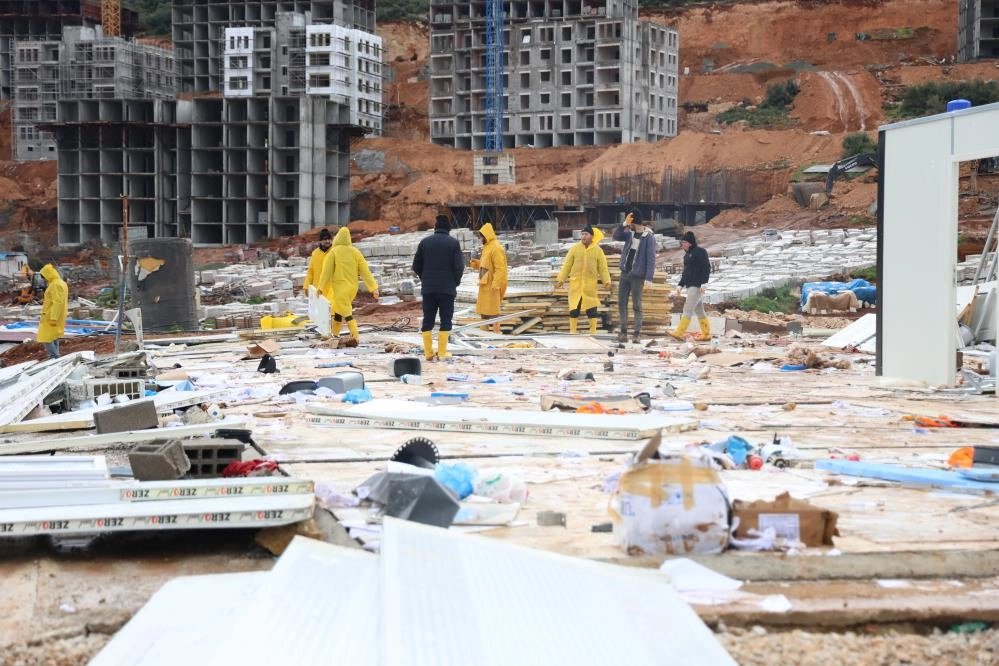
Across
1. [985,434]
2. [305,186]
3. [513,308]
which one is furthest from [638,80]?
[985,434]

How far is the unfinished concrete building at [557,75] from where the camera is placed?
7750 cm

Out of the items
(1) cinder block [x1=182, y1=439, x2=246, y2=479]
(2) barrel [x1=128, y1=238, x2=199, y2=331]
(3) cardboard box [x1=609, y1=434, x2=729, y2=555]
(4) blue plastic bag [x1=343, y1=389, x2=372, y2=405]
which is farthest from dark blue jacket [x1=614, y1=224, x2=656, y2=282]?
(3) cardboard box [x1=609, y1=434, x2=729, y2=555]

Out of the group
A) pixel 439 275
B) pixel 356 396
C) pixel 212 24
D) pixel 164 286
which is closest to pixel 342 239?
pixel 439 275

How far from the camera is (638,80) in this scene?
78.3m

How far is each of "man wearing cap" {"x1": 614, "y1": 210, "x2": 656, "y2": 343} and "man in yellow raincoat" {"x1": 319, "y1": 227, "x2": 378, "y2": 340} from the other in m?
3.79

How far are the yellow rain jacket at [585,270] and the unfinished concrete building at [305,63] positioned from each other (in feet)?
201

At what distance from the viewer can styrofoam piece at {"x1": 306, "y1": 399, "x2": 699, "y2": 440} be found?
25.2ft

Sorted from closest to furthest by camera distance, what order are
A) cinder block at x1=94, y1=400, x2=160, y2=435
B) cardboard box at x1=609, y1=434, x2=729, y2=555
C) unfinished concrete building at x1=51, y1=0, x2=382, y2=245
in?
1. cardboard box at x1=609, y1=434, x2=729, y2=555
2. cinder block at x1=94, y1=400, x2=160, y2=435
3. unfinished concrete building at x1=51, y1=0, x2=382, y2=245

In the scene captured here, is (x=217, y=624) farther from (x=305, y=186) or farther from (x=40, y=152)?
(x=40, y=152)

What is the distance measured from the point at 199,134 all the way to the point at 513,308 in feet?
155

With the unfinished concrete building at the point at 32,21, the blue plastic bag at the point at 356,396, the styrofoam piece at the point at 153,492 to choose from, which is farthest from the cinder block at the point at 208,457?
the unfinished concrete building at the point at 32,21

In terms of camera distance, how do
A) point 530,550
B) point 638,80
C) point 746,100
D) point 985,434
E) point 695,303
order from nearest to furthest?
point 530,550 < point 985,434 < point 695,303 < point 638,80 < point 746,100

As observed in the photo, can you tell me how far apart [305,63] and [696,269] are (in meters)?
65.2

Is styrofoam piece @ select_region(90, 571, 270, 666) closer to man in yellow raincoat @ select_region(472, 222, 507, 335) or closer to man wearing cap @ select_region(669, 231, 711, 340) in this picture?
man in yellow raincoat @ select_region(472, 222, 507, 335)
